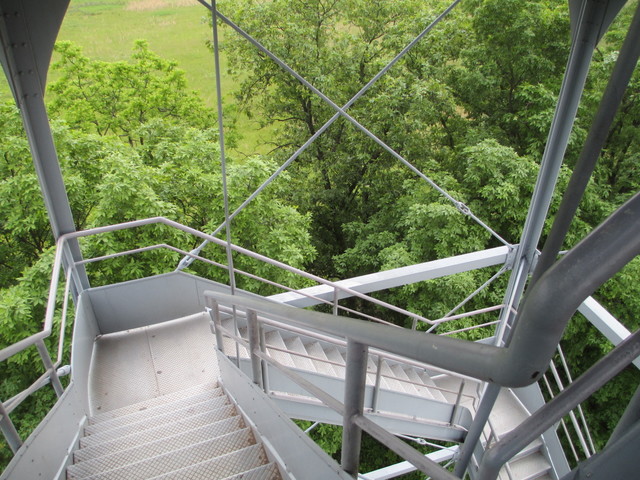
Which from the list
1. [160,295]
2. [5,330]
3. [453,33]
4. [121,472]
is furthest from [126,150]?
[453,33]

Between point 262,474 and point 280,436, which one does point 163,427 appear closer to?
point 262,474

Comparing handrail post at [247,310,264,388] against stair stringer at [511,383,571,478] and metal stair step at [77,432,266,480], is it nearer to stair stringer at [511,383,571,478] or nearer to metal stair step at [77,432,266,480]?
metal stair step at [77,432,266,480]

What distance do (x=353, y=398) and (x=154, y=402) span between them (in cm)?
258

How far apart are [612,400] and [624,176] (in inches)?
163

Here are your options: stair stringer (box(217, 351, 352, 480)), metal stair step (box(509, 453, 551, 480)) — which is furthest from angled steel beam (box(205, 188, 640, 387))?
metal stair step (box(509, 453, 551, 480))

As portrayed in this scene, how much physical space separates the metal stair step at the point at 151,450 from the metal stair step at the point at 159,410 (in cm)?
45

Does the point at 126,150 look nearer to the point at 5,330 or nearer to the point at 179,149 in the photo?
the point at 179,149

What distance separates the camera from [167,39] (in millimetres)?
11070

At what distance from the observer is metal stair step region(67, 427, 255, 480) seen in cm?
241

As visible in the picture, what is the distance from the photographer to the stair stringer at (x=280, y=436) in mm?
1635

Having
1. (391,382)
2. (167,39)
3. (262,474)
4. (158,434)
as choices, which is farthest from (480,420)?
(167,39)

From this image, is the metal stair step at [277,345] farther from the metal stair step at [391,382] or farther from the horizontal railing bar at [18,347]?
the horizontal railing bar at [18,347]

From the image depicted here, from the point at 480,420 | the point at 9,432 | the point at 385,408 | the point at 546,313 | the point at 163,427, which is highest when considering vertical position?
the point at 546,313

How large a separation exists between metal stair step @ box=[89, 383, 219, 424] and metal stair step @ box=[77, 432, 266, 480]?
2.81 ft
